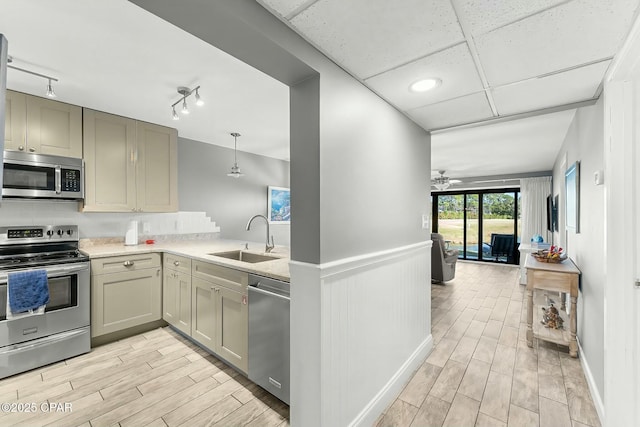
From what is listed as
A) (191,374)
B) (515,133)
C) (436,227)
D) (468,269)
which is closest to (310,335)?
(191,374)

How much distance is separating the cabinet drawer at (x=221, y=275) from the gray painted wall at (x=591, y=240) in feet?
7.86

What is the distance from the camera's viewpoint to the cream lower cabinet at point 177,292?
2.67 meters

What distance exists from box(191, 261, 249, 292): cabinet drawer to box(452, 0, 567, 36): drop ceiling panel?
1.95 m

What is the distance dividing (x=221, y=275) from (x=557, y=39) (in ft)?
8.37

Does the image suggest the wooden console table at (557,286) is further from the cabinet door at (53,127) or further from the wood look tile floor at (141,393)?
the cabinet door at (53,127)

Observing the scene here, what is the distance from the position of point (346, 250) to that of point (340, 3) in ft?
3.85

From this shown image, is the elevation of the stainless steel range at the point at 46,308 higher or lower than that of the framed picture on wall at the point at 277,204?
lower

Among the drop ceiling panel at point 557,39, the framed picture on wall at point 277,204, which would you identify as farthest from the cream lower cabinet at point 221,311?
the framed picture on wall at point 277,204

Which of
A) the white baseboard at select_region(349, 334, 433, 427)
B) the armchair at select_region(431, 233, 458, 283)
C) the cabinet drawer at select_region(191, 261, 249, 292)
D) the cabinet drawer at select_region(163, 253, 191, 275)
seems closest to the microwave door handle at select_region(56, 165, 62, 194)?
the cabinet drawer at select_region(163, 253, 191, 275)

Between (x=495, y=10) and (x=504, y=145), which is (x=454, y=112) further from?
(x=504, y=145)

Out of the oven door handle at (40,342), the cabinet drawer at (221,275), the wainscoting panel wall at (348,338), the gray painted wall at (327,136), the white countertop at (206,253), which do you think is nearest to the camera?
the gray painted wall at (327,136)

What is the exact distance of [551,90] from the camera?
1.78m

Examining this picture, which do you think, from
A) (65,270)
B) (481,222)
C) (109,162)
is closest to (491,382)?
(65,270)

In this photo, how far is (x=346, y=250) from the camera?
5.17 feet
